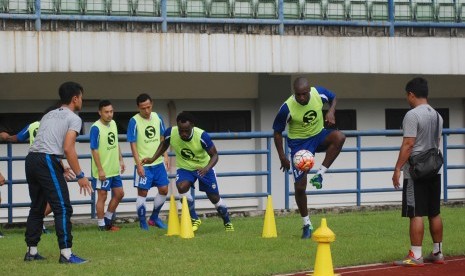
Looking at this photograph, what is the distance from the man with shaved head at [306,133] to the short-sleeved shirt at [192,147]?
120cm

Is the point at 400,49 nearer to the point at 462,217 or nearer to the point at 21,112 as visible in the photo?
the point at 462,217

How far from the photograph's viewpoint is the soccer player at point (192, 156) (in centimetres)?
Answer: 1330

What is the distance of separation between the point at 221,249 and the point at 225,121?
873 cm

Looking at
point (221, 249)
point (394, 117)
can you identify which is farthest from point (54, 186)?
point (394, 117)

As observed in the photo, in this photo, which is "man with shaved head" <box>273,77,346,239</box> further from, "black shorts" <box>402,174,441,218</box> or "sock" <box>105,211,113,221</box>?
"sock" <box>105,211,113,221</box>

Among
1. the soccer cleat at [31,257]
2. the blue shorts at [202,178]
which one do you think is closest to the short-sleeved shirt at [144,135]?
the blue shorts at [202,178]

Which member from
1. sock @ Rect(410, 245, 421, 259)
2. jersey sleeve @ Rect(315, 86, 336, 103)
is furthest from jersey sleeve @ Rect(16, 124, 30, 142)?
sock @ Rect(410, 245, 421, 259)

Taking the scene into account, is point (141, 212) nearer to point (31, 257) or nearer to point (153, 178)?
point (153, 178)

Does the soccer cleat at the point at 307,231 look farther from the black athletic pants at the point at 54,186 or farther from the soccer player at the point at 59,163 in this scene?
the black athletic pants at the point at 54,186

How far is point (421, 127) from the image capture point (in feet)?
34.0

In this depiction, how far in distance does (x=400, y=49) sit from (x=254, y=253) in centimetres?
873

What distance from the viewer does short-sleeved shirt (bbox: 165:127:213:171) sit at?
44.1ft

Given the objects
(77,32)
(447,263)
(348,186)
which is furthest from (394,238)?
(348,186)

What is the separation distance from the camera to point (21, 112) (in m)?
19.0
